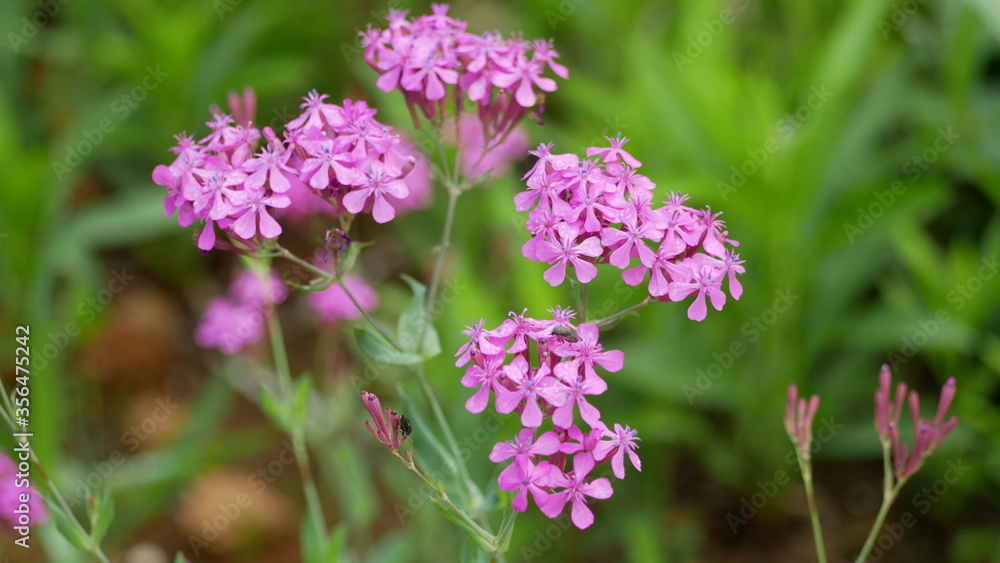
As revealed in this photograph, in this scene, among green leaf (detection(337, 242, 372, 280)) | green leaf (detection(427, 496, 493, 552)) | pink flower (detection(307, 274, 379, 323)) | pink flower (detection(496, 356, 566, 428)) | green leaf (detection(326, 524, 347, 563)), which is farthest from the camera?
pink flower (detection(307, 274, 379, 323))

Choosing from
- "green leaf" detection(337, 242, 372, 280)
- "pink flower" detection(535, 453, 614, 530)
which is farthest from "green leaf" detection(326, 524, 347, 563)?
"pink flower" detection(535, 453, 614, 530)

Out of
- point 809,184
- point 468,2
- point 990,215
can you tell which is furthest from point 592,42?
point 990,215

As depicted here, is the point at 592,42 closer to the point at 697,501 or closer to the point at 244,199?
the point at 697,501

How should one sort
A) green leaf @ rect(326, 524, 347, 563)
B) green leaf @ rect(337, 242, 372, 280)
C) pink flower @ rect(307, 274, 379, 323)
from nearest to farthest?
green leaf @ rect(337, 242, 372, 280) < green leaf @ rect(326, 524, 347, 563) < pink flower @ rect(307, 274, 379, 323)

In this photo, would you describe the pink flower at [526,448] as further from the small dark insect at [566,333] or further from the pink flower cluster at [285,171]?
the pink flower cluster at [285,171]

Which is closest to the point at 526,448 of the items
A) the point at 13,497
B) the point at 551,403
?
the point at 551,403

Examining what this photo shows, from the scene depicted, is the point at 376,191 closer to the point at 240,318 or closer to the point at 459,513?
the point at 459,513

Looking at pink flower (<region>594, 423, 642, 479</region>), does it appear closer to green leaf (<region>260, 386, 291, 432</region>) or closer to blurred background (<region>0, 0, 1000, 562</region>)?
green leaf (<region>260, 386, 291, 432</region>)
